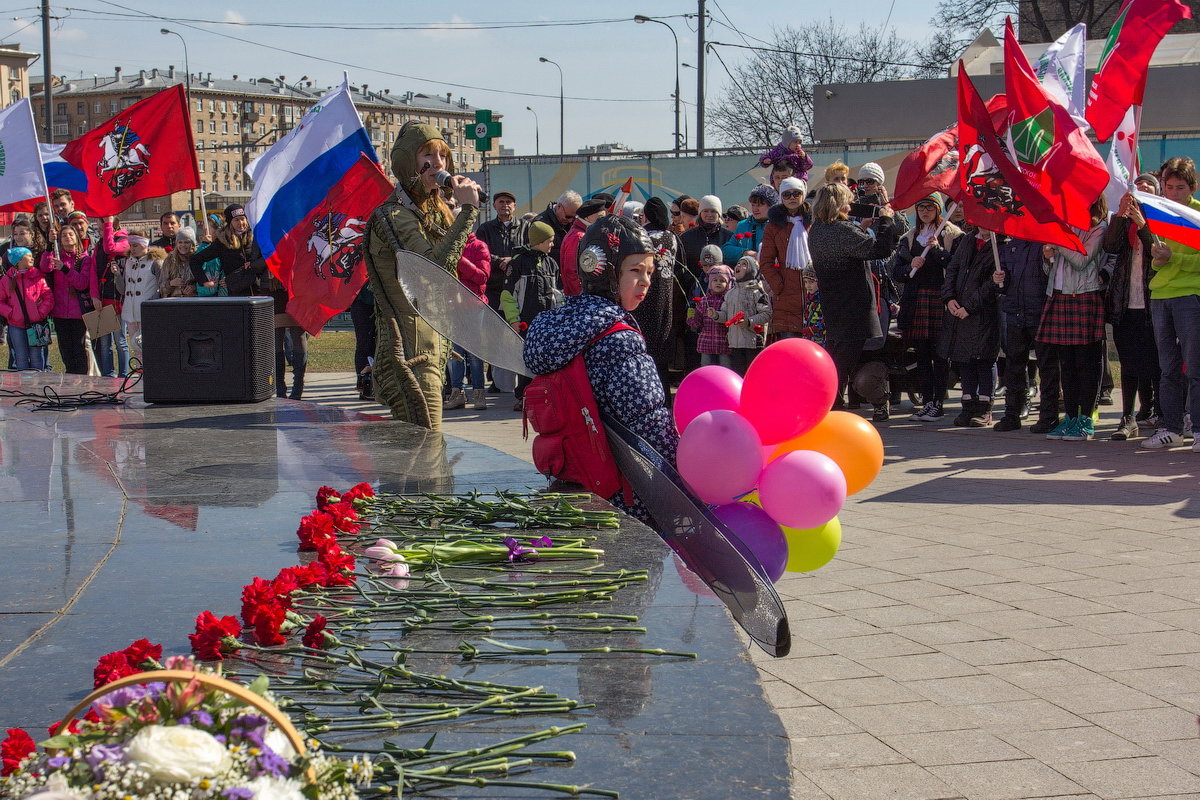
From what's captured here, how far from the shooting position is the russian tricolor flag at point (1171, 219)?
27.8 ft

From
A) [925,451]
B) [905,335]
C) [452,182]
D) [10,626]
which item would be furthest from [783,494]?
[905,335]

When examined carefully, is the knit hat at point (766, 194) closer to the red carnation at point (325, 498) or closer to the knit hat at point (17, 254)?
the knit hat at point (17, 254)

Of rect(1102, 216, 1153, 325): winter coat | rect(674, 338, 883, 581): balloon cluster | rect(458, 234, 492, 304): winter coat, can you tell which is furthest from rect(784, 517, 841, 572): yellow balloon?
rect(1102, 216, 1153, 325): winter coat

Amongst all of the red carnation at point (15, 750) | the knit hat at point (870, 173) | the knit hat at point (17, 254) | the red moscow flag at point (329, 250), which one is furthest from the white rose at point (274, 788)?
the knit hat at point (17, 254)

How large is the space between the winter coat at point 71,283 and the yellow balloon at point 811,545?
1174 cm

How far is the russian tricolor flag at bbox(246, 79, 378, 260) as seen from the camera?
30.2ft

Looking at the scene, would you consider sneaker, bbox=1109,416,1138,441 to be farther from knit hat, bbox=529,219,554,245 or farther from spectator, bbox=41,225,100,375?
spectator, bbox=41,225,100,375

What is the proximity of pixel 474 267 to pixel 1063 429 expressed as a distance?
5.03 metres

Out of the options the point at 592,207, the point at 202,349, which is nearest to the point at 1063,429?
the point at 592,207

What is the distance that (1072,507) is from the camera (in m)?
7.52

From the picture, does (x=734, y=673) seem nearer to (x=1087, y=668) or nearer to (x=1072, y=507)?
(x=1087, y=668)

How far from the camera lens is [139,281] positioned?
14.1m

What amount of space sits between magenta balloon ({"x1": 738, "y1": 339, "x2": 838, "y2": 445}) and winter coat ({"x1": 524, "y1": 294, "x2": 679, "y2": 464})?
1.14 ft

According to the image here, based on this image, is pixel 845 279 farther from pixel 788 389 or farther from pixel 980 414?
pixel 788 389
